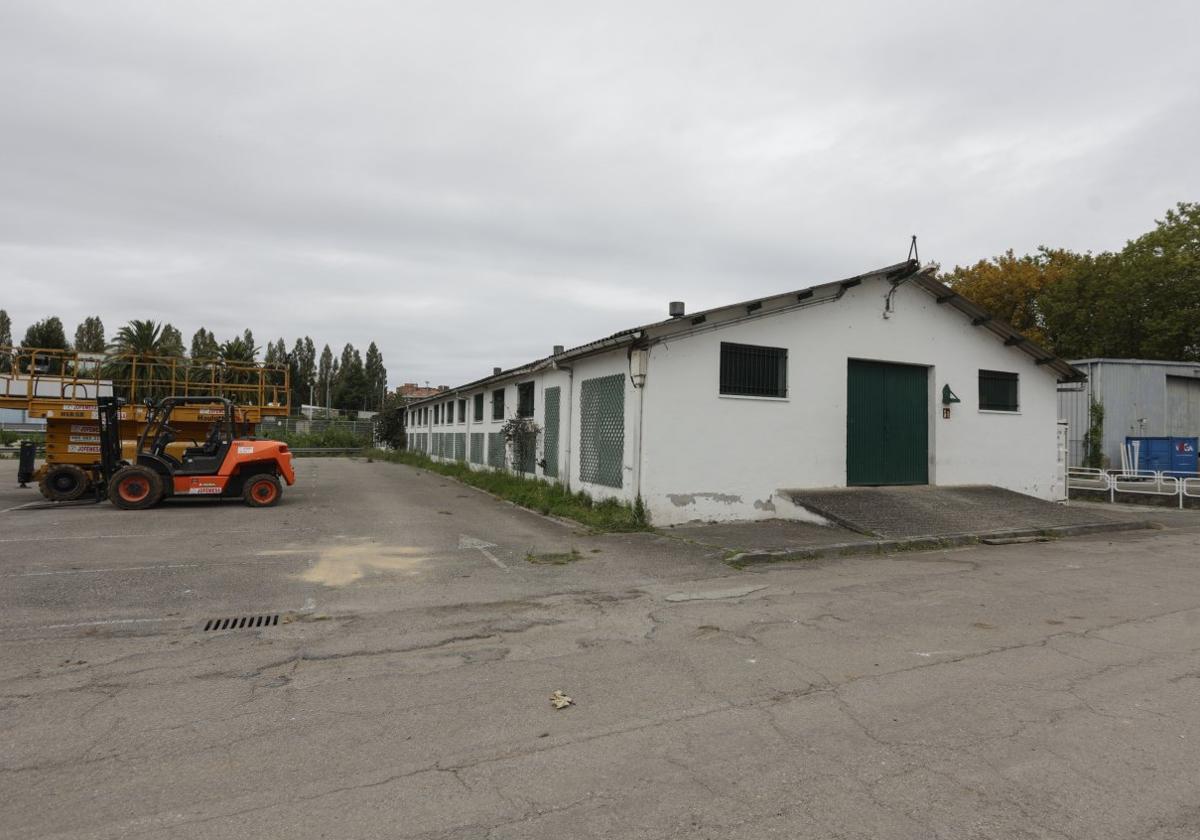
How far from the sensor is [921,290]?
15180 mm

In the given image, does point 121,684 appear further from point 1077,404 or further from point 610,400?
point 1077,404

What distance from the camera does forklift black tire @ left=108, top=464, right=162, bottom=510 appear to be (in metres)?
14.1

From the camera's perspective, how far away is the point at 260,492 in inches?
596

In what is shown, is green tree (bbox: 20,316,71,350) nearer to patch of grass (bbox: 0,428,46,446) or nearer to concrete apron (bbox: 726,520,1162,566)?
patch of grass (bbox: 0,428,46,446)

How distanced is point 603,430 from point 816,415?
4097 millimetres

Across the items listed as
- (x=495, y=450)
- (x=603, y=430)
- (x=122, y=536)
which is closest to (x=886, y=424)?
(x=603, y=430)

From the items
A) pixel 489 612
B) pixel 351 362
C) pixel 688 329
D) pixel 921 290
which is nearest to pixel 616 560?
pixel 489 612

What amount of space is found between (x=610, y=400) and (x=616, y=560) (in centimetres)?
452

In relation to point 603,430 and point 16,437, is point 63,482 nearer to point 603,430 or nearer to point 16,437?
point 603,430

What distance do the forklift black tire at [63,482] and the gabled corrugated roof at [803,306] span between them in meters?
10.2

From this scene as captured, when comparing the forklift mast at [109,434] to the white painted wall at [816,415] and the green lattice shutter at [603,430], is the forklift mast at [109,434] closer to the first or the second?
the green lattice shutter at [603,430]

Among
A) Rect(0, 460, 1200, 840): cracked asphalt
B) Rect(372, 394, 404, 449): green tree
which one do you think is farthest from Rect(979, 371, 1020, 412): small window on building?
Rect(372, 394, 404, 449): green tree

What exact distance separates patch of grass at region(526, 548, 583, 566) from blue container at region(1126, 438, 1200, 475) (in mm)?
20727

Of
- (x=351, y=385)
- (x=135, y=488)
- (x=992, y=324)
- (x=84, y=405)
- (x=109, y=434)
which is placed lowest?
(x=135, y=488)
